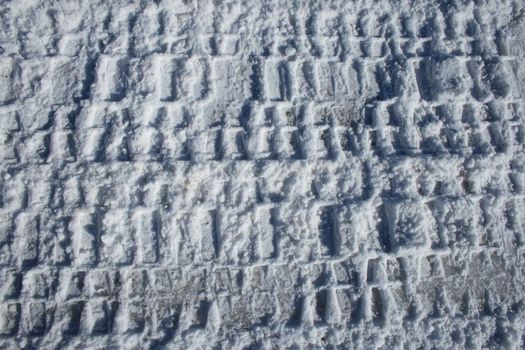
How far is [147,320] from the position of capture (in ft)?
3.29

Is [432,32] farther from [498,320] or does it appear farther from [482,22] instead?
[498,320]

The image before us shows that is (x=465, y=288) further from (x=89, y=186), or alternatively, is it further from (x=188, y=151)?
(x=89, y=186)

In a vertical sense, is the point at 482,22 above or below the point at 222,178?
above

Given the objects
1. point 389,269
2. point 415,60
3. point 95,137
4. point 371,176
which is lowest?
point 389,269

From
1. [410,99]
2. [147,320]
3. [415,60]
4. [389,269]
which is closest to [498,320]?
[389,269]

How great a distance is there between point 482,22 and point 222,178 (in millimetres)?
824

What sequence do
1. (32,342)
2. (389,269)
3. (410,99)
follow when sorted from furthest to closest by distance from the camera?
(410,99), (389,269), (32,342)

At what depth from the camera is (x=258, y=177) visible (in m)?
1.10

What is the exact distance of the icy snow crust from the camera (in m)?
1.02

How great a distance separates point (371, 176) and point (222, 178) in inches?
13.8

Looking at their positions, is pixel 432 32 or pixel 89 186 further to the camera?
pixel 432 32

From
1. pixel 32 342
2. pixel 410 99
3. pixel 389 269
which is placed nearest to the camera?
pixel 32 342

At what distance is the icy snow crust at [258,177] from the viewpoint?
3.34 ft

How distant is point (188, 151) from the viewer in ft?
3.63
